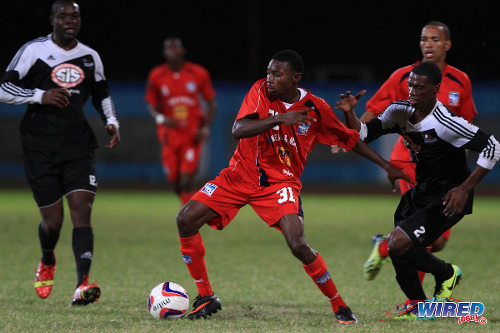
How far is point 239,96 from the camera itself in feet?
68.8

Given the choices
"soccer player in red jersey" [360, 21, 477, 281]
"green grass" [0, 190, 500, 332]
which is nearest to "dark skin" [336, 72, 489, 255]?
"green grass" [0, 190, 500, 332]

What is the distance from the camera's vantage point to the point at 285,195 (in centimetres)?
611

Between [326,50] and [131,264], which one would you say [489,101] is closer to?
[326,50]

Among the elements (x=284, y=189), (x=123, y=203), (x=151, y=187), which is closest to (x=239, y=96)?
(x=151, y=187)

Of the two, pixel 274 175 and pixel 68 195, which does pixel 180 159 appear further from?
pixel 274 175

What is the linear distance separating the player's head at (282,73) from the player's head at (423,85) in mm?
889

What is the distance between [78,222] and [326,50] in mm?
20211

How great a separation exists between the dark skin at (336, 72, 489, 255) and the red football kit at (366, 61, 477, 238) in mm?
1355

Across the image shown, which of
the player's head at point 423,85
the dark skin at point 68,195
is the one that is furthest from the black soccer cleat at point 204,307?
the player's head at point 423,85

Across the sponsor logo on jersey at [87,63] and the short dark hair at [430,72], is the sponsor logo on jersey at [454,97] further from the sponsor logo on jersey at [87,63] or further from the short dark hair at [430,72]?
the sponsor logo on jersey at [87,63]

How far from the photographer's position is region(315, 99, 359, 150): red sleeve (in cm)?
630

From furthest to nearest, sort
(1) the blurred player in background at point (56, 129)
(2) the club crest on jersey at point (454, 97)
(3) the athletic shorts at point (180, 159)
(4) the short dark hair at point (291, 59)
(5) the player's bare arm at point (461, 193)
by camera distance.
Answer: (3) the athletic shorts at point (180, 159) < (2) the club crest on jersey at point (454, 97) < (1) the blurred player in background at point (56, 129) < (4) the short dark hair at point (291, 59) < (5) the player's bare arm at point (461, 193)

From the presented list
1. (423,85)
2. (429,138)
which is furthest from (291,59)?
(429,138)

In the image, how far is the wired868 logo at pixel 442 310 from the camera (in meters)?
6.13
